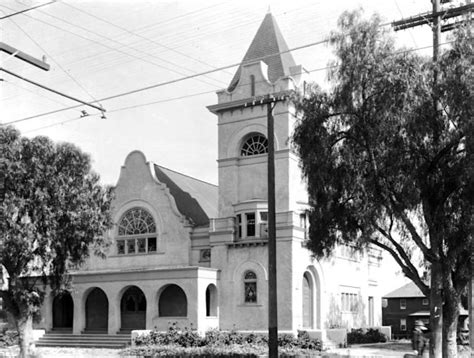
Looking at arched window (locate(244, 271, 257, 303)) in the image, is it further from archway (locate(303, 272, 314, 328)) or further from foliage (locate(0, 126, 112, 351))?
foliage (locate(0, 126, 112, 351))

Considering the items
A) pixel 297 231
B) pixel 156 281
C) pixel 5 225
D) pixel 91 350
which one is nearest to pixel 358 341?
pixel 297 231

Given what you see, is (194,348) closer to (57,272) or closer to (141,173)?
(57,272)

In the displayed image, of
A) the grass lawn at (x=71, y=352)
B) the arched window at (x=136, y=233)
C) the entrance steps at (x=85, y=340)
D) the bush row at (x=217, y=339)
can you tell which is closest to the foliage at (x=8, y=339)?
the entrance steps at (x=85, y=340)

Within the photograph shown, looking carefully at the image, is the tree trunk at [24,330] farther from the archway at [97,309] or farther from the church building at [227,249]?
the archway at [97,309]

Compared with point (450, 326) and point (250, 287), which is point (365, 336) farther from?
point (450, 326)

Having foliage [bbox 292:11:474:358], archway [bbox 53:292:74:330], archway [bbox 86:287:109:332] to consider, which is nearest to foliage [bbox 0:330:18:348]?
archway [bbox 53:292:74:330]

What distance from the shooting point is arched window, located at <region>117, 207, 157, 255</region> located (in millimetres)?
39156

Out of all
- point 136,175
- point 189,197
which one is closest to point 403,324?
point 189,197

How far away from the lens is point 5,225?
23.9 m

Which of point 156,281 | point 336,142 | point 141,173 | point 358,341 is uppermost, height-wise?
point 141,173

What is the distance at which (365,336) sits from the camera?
39.6 meters

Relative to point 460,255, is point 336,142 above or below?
above

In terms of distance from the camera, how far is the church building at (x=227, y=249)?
3425cm

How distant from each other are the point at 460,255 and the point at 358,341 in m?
22.4
